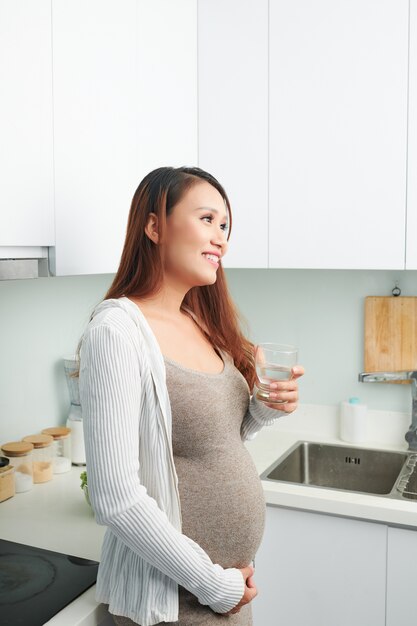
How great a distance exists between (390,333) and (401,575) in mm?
859

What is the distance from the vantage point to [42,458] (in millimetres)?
1934

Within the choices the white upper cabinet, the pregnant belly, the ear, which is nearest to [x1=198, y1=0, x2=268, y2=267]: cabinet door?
the white upper cabinet

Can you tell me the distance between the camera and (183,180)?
51.3 inches

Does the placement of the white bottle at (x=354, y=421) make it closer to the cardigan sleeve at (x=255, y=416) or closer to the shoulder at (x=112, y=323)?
the cardigan sleeve at (x=255, y=416)

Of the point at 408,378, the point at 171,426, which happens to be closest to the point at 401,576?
the point at 408,378

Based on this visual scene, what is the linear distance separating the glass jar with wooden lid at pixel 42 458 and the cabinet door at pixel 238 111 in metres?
0.80

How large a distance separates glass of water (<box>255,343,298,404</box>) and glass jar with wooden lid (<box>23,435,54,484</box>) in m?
0.92

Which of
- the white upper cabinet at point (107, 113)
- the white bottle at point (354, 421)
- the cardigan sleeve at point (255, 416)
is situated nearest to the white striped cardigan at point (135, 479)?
the cardigan sleeve at point (255, 416)

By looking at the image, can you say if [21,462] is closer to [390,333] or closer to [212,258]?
[212,258]

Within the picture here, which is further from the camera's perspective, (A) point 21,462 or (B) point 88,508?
(A) point 21,462

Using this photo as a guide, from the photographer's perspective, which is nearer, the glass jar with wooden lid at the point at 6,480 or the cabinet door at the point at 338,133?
the glass jar with wooden lid at the point at 6,480

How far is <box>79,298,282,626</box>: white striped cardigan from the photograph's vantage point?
1.04 m

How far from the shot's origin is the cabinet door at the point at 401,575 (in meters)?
1.76

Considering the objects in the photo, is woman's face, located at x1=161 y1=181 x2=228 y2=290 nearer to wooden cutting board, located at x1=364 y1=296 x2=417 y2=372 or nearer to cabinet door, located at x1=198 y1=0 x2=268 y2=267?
cabinet door, located at x1=198 y1=0 x2=268 y2=267
